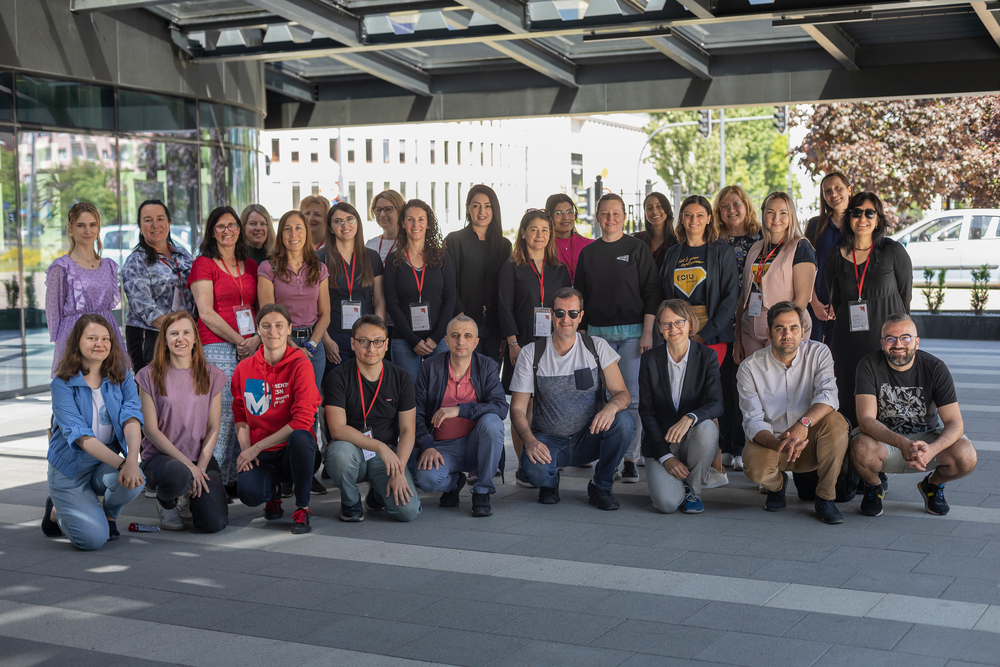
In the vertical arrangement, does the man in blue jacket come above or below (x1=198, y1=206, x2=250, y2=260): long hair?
below

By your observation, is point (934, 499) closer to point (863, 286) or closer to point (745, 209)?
point (863, 286)

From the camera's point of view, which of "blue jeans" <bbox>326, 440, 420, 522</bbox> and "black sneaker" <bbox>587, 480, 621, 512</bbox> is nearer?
"blue jeans" <bbox>326, 440, 420, 522</bbox>

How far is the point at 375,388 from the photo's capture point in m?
6.34

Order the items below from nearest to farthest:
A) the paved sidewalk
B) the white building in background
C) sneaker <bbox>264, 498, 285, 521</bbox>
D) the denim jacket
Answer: the paved sidewalk < the denim jacket < sneaker <bbox>264, 498, 285, 521</bbox> < the white building in background

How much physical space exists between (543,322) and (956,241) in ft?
62.9

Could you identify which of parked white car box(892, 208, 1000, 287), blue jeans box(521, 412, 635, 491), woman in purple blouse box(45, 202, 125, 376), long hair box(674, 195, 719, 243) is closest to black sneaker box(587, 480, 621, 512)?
blue jeans box(521, 412, 635, 491)

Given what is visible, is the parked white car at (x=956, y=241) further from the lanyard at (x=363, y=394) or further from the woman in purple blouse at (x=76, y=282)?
the woman in purple blouse at (x=76, y=282)

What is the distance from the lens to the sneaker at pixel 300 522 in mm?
5973

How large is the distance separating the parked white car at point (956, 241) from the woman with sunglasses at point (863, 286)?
17.3 m

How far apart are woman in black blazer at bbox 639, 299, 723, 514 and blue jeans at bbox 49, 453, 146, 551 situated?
116 inches

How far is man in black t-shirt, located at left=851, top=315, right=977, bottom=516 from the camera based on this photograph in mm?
5949

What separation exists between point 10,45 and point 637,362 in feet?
24.0

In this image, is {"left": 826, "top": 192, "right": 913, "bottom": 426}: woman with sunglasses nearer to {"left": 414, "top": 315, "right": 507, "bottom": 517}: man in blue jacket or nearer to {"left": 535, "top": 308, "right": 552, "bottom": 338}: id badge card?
{"left": 535, "top": 308, "right": 552, "bottom": 338}: id badge card

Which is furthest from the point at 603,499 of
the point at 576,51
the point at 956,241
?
the point at 956,241
